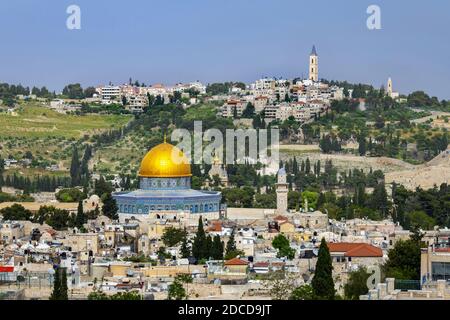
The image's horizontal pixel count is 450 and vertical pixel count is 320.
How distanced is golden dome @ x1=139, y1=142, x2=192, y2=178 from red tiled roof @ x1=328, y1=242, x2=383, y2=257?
13.3m

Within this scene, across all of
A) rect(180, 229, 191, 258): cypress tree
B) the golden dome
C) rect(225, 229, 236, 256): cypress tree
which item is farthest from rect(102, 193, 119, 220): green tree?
rect(180, 229, 191, 258): cypress tree

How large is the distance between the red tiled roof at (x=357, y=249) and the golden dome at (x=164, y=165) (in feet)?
43.6

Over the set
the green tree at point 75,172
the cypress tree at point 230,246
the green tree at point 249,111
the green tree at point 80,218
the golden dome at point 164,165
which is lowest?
the cypress tree at point 230,246

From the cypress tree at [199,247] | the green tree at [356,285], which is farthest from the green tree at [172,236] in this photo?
the green tree at [356,285]

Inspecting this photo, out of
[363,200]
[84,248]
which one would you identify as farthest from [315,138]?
[84,248]

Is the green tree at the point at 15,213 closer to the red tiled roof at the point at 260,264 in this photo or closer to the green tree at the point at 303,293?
the red tiled roof at the point at 260,264

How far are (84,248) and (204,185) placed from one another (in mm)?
20135

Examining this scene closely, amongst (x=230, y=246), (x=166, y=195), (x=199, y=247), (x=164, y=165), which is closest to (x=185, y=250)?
(x=199, y=247)

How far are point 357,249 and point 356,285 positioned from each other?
320 inches

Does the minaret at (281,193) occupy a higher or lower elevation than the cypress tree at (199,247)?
higher

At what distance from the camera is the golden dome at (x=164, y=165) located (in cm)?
5022
